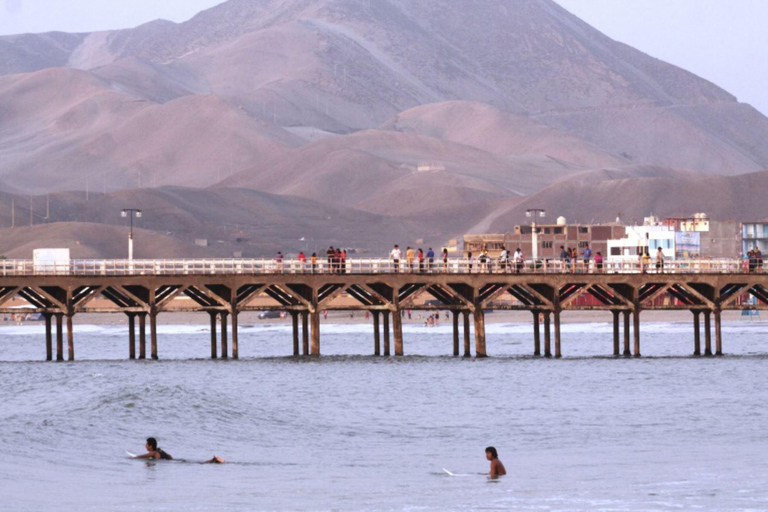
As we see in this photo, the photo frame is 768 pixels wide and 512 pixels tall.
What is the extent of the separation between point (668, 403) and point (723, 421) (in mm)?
6640

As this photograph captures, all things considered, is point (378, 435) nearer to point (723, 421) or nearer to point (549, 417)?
point (549, 417)

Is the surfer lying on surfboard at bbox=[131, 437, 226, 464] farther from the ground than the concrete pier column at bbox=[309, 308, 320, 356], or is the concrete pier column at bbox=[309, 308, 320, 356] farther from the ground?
the concrete pier column at bbox=[309, 308, 320, 356]

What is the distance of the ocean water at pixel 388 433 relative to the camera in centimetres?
3931

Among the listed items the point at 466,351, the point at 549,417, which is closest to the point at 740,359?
the point at 466,351

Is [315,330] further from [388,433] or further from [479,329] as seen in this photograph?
[388,433]

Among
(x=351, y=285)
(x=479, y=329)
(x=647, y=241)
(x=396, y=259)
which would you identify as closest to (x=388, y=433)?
(x=396, y=259)

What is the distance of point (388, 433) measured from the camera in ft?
177

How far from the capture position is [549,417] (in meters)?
58.7

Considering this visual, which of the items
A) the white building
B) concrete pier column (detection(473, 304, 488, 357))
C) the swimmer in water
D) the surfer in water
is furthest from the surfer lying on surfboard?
the white building

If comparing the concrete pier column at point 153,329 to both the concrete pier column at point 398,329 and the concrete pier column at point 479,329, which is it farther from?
the concrete pier column at point 479,329

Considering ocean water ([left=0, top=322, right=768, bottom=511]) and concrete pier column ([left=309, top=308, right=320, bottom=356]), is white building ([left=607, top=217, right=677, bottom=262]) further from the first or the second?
concrete pier column ([left=309, top=308, right=320, bottom=356])

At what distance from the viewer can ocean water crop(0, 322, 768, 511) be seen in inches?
1548

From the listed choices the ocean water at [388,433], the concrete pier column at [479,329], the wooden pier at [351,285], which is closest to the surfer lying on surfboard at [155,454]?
the ocean water at [388,433]

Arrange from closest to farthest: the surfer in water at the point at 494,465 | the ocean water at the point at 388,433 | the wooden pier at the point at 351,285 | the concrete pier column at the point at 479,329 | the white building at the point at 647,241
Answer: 1. the ocean water at the point at 388,433
2. the surfer in water at the point at 494,465
3. the wooden pier at the point at 351,285
4. the concrete pier column at the point at 479,329
5. the white building at the point at 647,241
